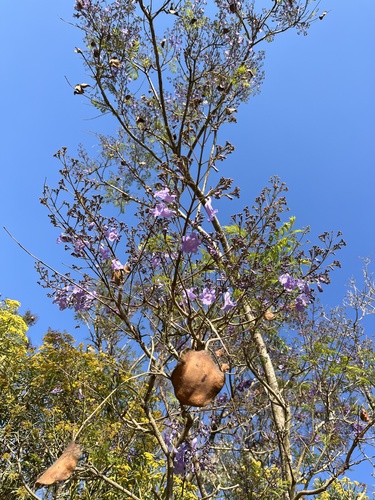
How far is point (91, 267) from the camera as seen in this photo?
2564 millimetres

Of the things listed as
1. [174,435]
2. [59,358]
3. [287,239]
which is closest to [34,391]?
[59,358]

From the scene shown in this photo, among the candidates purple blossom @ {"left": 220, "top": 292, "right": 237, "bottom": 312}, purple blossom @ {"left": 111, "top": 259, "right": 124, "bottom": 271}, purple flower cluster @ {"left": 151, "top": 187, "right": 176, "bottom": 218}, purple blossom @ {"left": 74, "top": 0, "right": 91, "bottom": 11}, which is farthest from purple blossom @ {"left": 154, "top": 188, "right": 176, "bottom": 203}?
purple blossom @ {"left": 74, "top": 0, "right": 91, "bottom": 11}

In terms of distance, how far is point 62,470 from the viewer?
1001 mm

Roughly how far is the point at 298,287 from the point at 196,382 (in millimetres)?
1884

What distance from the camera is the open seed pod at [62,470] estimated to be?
37.9 inches

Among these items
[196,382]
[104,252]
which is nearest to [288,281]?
[104,252]

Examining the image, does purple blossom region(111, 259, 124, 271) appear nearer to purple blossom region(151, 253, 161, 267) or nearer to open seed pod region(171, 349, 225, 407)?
purple blossom region(151, 253, 161, 267)

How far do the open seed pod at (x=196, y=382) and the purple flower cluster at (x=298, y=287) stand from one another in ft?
5.22

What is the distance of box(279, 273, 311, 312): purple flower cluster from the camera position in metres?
2.58

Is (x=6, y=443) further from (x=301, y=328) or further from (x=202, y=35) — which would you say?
(x=202, y=35)

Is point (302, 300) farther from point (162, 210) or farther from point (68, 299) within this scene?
point (68, 299)

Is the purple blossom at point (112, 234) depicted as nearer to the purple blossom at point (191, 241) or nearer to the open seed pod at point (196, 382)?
the purple blossom at point (191, 241)

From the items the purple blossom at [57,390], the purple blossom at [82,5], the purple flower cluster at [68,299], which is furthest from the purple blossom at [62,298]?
the purple blossom at [57,390]

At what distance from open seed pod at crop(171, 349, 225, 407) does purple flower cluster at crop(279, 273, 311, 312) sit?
5.22 feet
